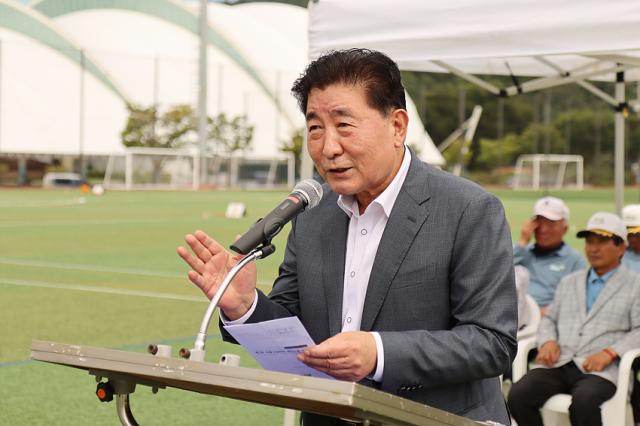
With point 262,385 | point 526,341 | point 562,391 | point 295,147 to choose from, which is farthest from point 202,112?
point 262,385

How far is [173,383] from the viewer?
8.62 ft

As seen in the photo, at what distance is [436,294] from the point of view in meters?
3.04

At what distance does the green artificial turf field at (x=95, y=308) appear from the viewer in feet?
24.3

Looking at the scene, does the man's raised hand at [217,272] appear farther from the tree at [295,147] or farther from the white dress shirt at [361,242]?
the tree at [295,147]

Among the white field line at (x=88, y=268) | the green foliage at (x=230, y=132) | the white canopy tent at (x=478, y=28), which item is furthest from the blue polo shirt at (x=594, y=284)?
the green foliage at (x=230, y=132)

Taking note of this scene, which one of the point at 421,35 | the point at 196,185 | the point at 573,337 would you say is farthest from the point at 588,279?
the point at 196,185

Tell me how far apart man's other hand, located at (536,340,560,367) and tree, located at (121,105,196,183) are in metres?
62.4

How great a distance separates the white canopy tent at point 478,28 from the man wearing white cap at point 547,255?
189 centimetres

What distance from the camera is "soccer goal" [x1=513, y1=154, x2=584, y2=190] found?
268 feet

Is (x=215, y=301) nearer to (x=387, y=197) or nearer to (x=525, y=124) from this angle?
(x=387, y=197)

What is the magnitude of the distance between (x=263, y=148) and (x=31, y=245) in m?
59.4

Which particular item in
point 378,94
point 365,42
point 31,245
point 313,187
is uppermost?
point 365,42

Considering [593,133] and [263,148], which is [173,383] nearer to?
[263,148]

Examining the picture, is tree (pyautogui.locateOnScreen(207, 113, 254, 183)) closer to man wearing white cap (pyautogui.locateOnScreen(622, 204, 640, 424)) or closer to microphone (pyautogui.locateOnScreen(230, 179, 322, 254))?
man wearing white cap (pyautogui.locateOnScreen(622, 204, 640, 424))
